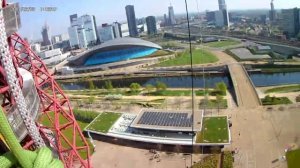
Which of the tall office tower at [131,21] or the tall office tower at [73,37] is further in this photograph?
the tall office tower at [131,21]

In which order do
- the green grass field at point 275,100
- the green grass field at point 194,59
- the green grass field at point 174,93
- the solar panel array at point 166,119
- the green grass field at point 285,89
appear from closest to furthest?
the solar panel array at point 166,119 < the green grass field at point 275,100 < the green grass field at point 285,89 < the green grass field at point 174,93 < the green grass field at point 194,59

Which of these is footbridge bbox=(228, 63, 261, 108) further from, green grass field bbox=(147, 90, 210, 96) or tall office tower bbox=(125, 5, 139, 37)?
tall office tower bbox=(125, 5, 139, 37)

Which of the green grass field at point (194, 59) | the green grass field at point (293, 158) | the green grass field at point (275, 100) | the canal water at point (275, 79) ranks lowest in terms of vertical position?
the green grass field at point (293, 158)

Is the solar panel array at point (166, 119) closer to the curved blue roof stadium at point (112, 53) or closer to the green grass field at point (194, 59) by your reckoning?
the green grass field at point (194, 59)

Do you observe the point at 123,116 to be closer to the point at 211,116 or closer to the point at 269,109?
the point at 211,116

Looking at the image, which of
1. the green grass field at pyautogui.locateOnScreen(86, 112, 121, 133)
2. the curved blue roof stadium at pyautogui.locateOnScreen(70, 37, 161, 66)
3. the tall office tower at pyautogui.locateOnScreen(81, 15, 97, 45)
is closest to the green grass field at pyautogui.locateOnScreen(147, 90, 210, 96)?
the green grass field at pyautogui.locateOnScreen(86, 112, 121, 133)

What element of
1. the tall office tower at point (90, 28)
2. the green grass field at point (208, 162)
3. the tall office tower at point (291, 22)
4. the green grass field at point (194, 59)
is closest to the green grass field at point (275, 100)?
the green grass field at point (208, 162)

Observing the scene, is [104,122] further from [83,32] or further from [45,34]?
[45,34]
